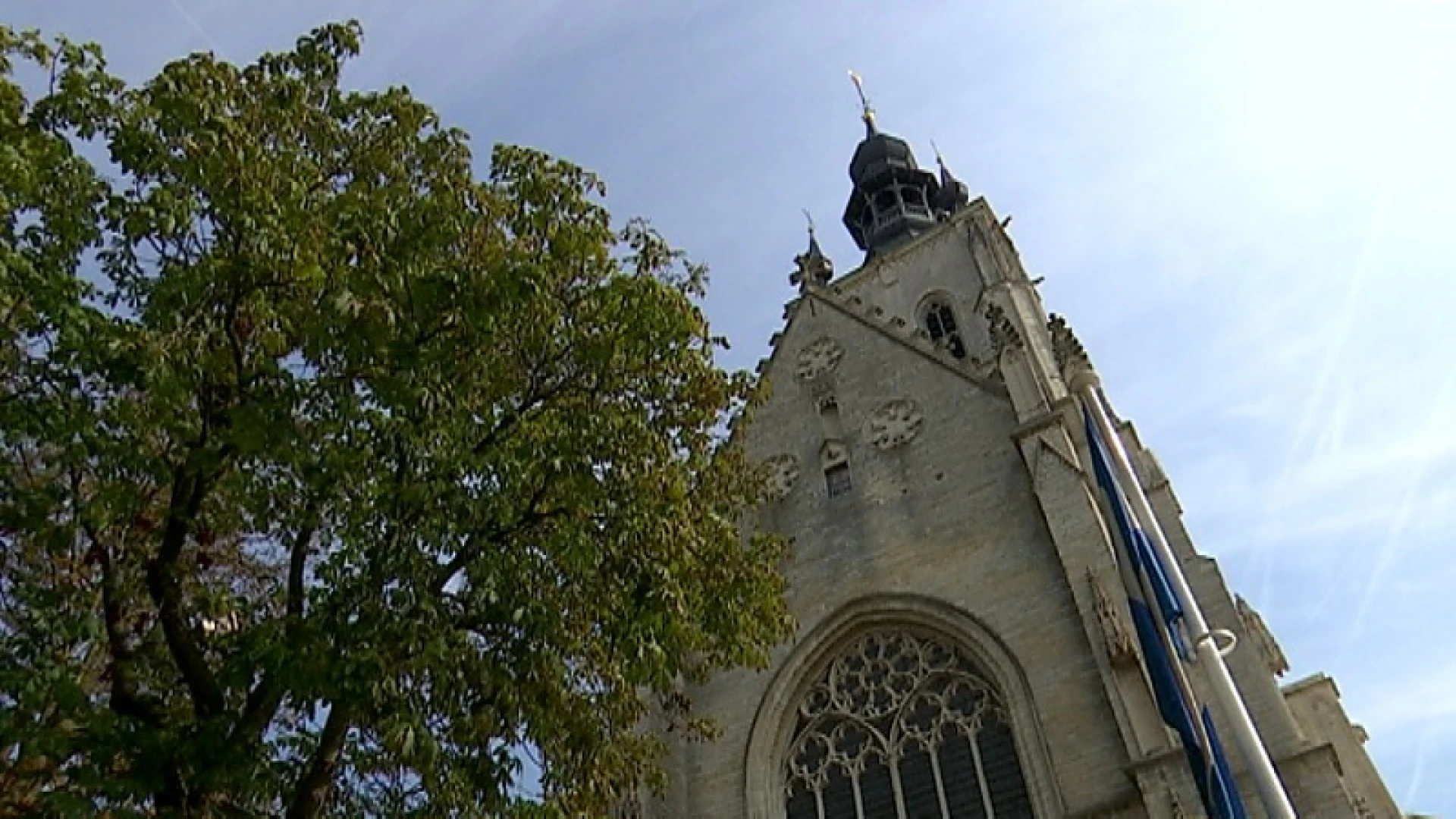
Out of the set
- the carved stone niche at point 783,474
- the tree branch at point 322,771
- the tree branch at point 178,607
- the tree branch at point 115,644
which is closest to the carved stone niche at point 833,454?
the carved stone niche at point 783,474

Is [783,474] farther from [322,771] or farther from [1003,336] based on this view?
[322,771]

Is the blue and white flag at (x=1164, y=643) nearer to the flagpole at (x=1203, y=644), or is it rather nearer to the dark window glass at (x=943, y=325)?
the flagpole at (x=1203, y=644)

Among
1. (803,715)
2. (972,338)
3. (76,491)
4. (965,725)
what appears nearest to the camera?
(76,491)

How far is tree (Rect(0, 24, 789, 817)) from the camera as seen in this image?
23.0 feet

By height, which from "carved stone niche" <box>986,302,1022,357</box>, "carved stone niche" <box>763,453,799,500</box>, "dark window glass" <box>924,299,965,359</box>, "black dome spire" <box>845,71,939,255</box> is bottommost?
"carved stone niche" <box>763,453,799,500</box>

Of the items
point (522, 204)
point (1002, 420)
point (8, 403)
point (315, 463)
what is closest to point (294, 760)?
point (315, 463)

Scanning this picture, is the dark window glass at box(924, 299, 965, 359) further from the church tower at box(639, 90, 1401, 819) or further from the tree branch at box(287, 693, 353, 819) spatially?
the tree branch at box(287, 693, 353, 819)

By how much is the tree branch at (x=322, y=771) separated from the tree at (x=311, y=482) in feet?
0.07

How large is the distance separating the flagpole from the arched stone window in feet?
20.2

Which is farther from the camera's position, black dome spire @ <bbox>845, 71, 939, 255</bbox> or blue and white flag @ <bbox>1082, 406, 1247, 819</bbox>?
black dome spire @ <bbox>845, 71, 939, 255</bbox>

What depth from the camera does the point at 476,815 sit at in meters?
7.54

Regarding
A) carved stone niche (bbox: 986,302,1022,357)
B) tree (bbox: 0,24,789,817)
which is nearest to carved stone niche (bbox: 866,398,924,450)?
carved stone niche (bbox: 986,302,1022,357)

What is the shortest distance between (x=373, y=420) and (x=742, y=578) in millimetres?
3118

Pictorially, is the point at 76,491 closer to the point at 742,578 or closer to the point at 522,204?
the point at 522,204
